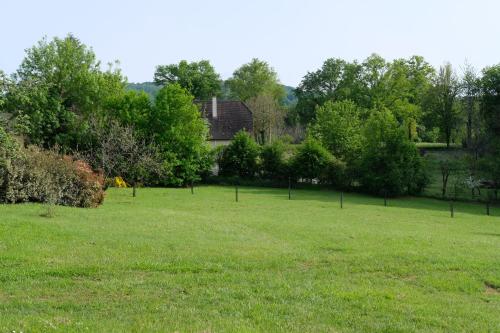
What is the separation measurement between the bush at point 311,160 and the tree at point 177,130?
9.51 m

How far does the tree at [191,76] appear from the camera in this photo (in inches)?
3406

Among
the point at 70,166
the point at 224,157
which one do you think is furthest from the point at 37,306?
the point at 224,157

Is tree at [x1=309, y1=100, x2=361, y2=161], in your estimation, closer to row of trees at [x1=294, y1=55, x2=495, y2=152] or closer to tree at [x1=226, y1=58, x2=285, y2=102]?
row of trees at [x1=294, y1=55, x2=495, y2=152]

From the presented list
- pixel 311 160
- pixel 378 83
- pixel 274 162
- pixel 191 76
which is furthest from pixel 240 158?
pixel 191 76

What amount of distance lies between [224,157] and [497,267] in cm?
3994

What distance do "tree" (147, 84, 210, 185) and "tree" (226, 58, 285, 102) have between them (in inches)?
1896

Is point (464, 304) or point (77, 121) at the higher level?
point (77, 121)

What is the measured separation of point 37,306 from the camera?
7.98 metres

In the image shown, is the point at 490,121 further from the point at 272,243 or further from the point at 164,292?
the point at 164,292

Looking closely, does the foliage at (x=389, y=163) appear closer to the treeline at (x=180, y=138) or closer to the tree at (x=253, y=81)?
the treeline at (x=180, y=138)

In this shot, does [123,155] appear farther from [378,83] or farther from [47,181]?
[378,83]

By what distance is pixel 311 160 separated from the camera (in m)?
47.6

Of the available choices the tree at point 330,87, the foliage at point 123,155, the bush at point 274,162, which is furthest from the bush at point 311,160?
the tree at point 330,87

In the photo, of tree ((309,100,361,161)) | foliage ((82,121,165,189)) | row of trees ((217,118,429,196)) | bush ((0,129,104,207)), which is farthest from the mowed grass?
tree ((309,100,361,161))
